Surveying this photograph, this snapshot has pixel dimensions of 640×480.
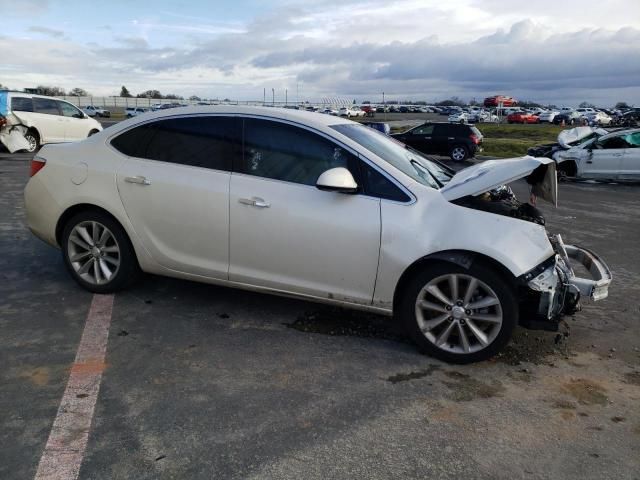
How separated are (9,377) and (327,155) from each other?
2545 millimetres

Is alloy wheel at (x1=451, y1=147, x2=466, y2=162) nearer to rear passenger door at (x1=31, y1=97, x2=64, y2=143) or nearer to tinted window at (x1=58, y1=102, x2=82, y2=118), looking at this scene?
tinted window at (x1=58, y1=102, x2=82, y2=118)

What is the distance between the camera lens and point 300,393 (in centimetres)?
336

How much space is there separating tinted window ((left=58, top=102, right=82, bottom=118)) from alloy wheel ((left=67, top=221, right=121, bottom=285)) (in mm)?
15232

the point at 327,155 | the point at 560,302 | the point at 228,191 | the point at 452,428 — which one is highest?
the point at 327,155

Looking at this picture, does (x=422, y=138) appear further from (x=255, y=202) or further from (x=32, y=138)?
(x=255, y=202)

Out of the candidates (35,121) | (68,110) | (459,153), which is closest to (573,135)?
(459,153)

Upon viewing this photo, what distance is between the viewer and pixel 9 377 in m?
3.42

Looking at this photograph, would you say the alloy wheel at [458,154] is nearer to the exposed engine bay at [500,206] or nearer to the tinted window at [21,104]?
the tinted window at [21,104]

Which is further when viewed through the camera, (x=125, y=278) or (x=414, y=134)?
(x=414, y=134)

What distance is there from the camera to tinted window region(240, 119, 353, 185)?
4.09m

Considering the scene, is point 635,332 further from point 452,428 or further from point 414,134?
point 414,134

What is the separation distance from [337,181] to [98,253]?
7.64 feet

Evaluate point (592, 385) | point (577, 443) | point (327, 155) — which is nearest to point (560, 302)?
point (592, 385)

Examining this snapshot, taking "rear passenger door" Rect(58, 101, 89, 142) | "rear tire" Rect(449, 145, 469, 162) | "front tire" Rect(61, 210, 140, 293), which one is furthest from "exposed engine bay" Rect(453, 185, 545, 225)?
"rear tire" Rect(449, 145, 469, 162)
